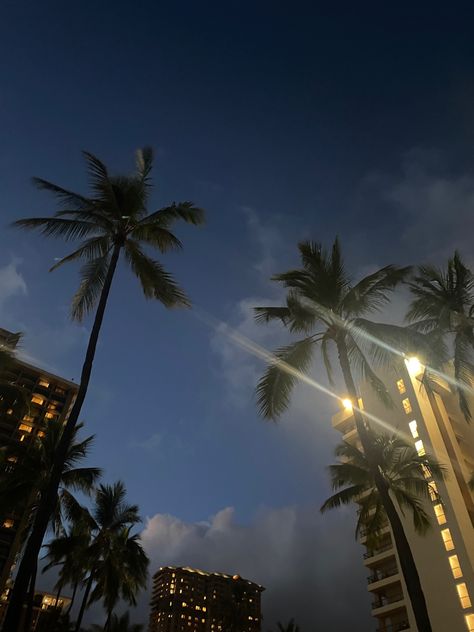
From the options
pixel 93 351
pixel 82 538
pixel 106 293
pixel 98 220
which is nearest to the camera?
pixel 93 351

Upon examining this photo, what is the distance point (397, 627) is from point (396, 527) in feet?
120

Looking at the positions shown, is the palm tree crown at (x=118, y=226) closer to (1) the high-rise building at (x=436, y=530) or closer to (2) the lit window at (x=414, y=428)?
(1) the high-rise building at (x=436, y=530)

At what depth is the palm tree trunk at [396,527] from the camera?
12062 mm

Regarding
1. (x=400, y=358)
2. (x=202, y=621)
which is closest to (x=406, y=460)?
(x=400, y=358)

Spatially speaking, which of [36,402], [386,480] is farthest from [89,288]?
[36,402]

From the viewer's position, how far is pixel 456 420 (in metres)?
50.8

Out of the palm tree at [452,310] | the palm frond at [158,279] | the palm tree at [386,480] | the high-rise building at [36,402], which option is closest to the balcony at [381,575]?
the palm tree at [386,480]

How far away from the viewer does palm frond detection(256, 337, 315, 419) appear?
663 inches

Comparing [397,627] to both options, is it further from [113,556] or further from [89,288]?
[89,288]

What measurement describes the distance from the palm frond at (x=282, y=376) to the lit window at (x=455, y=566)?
3138 cm

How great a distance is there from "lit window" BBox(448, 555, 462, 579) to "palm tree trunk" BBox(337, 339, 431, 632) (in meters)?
29.6

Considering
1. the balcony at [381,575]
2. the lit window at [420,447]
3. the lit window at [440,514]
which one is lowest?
the balcony at [381,575]

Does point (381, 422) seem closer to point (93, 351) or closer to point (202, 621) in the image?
point (93, 351)

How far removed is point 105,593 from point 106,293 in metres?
25.4
